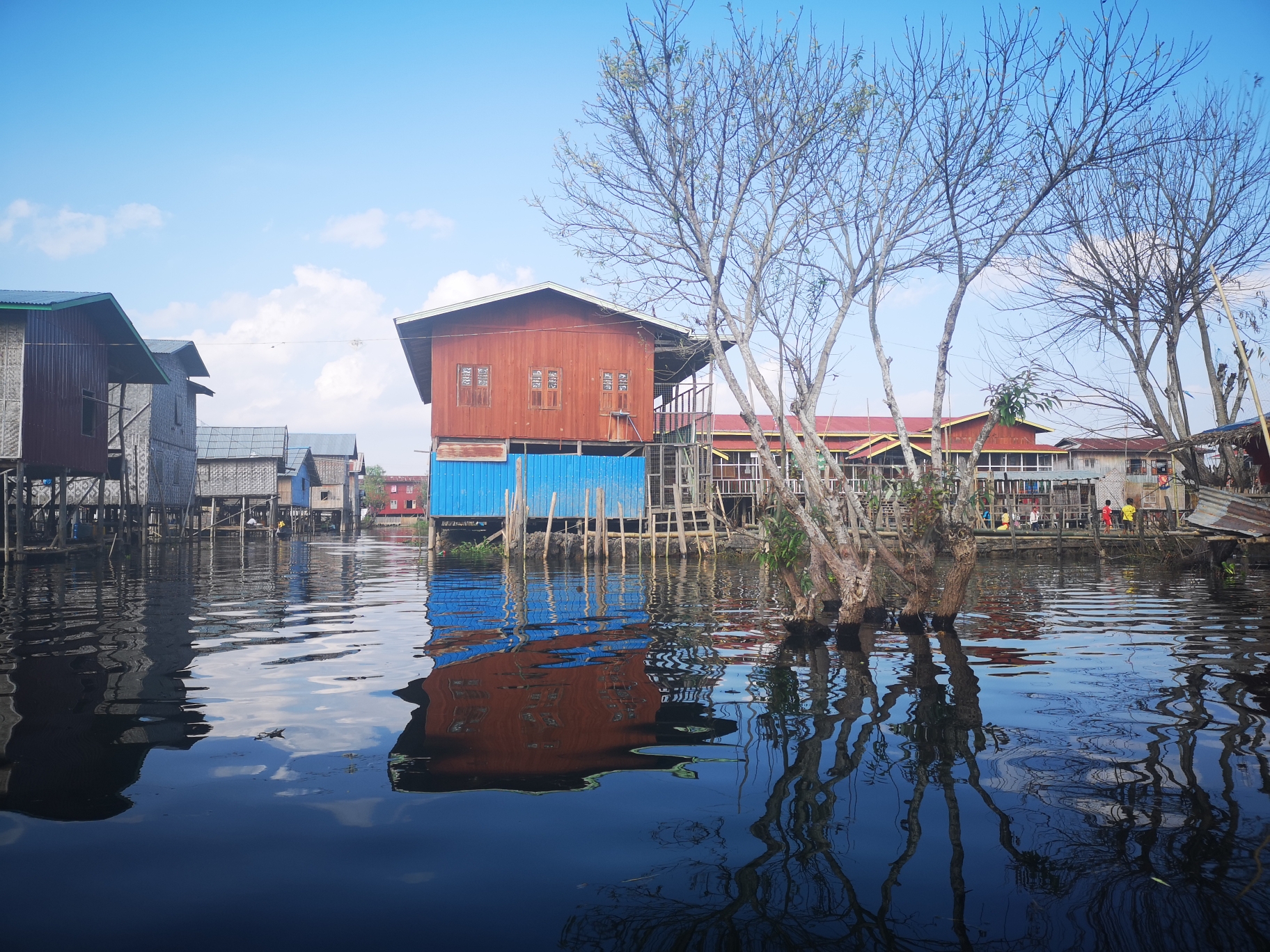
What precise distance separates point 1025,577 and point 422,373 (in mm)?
21883

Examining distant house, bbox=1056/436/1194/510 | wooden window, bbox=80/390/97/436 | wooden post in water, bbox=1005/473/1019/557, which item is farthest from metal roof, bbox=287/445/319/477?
distant house, bbox=1056/436/1194/510

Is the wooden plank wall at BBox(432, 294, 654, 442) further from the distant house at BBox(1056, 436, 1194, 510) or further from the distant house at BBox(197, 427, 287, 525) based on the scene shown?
the distant house at BBox(1056, 436, 1194, 510)

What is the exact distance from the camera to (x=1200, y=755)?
412 centimetres

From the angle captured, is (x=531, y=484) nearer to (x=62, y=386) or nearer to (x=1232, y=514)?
(x=62, y=386)

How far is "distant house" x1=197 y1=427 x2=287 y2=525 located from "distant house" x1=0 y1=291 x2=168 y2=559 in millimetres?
15386

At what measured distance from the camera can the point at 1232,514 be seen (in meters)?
11.9

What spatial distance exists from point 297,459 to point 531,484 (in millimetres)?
26925

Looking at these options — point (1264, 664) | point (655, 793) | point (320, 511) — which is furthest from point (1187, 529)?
point (320, 511)

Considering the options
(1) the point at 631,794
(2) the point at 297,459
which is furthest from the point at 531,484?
(2) the point at 297,459

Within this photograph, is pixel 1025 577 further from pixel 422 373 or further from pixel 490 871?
pixel 422 373

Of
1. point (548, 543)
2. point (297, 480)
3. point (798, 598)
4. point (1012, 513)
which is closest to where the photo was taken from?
point (798, 598)

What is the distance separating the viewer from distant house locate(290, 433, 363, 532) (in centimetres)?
5422

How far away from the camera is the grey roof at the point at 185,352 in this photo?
30562 millimetres

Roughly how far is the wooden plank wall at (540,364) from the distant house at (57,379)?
28.9 ft
